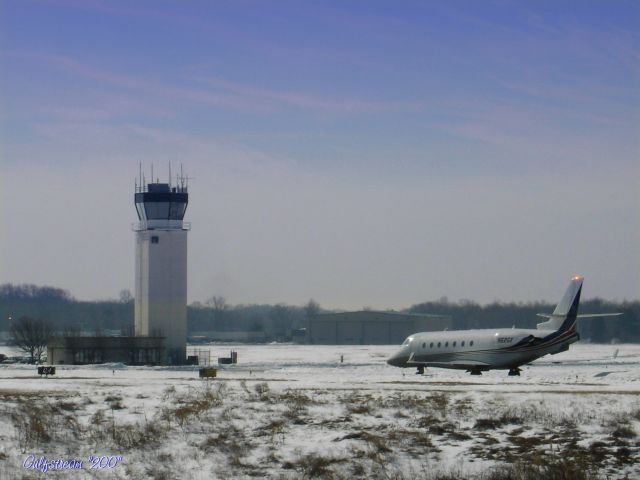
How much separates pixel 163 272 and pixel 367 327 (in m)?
80.7

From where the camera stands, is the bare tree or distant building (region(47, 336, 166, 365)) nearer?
distant building (region(47, 336, 166, 365))

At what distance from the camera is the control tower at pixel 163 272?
9225cm

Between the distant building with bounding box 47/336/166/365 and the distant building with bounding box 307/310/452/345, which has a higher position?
the distant building with bounding box 307/310/452/345

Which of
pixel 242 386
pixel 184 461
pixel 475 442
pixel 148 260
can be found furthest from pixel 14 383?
pixel 148 260

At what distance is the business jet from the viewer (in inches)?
2453

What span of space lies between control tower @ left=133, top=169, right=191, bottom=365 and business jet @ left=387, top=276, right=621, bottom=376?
30815mm

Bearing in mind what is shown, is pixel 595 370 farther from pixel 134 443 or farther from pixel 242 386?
pixel 134 443

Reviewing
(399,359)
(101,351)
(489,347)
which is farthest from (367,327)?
(489,347)

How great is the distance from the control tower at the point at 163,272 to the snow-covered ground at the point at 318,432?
48.4m

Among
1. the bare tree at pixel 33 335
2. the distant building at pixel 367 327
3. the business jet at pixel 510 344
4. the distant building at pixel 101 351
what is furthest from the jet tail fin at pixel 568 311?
the distant building at pixel 367 327

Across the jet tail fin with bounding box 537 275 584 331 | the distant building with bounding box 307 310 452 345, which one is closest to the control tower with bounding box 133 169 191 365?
the jet tail fin with bounding box 537 275 584 331

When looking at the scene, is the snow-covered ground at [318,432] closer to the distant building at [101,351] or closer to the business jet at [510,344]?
the business jet at [510,344]

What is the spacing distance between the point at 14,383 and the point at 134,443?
2261cm

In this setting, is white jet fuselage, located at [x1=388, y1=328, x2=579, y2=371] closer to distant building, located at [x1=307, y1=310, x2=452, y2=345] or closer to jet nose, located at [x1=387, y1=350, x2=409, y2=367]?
jet nose, located at [x1=387, y1=350, x2=409, y2=367]
